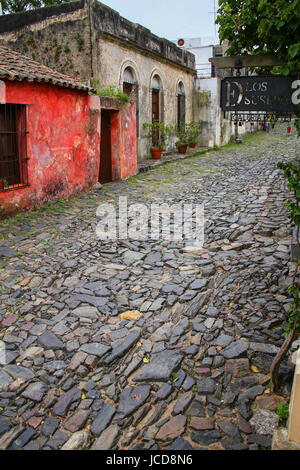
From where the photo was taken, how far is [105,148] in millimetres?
11500

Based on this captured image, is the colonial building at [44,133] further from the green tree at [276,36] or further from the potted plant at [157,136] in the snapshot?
the green tree at [276,36]

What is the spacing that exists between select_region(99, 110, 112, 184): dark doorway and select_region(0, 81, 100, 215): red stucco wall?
758 millimetres

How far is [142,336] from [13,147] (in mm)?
5542

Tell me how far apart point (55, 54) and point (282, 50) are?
1073 cm

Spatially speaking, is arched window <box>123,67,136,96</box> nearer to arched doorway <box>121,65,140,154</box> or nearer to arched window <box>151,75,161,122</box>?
arched doorway <box>121,65,140,154</box>

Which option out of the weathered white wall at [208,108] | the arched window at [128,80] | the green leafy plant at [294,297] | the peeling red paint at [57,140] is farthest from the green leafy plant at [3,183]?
the weathered white wall at [208,108]

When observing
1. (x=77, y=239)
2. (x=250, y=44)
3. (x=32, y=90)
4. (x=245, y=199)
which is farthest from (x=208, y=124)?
(x=250, y=44)

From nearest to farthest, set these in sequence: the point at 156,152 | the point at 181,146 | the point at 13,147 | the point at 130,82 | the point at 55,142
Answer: the point at 13,147, the point at 55,142, the point at 130,82, the point at 156,152, the point at 181,146

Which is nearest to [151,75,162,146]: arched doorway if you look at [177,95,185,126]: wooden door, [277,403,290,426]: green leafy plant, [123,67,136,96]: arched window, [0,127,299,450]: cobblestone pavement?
[123,67,136,96]: arched window

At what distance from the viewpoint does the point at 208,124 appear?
2072 cm

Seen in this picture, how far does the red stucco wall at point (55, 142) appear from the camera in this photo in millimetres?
7824

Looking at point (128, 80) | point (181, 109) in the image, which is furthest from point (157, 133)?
point (181, 109)

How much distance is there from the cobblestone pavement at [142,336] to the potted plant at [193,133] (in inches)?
507

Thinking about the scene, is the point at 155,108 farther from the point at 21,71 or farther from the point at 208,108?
the point at 21,71
